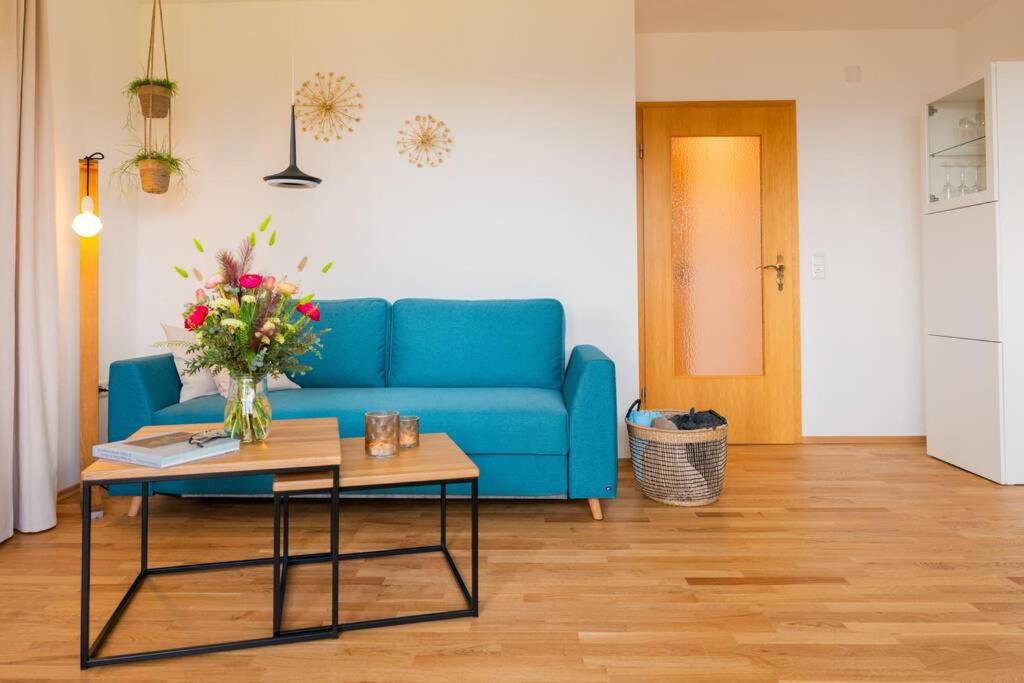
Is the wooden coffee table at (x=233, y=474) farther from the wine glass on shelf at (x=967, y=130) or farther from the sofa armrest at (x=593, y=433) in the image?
the wine glass on shelf at (x=967, y=130)

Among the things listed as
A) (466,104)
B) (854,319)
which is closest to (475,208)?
(466,104)

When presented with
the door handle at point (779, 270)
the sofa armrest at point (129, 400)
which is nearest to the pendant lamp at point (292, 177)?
the sofa armrest at point (129, 400)

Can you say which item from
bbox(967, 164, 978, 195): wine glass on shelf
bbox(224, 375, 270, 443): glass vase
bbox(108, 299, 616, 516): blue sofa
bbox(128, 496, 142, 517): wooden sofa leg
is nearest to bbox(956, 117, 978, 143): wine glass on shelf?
bbox(967, 164, 978, 195): wine glass on shelf

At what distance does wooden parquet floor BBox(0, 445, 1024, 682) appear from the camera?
156 centimetres

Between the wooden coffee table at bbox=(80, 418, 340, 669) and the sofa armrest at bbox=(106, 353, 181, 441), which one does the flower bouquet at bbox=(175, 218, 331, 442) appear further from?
the sofa armrest at bbox=(106, 353, 181, 441)

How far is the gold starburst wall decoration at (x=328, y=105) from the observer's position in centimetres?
366

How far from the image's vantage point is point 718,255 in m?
4.14

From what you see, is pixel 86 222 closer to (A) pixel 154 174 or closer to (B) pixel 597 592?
(A) pixel 154 174

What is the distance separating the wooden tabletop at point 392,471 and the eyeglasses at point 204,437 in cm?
20

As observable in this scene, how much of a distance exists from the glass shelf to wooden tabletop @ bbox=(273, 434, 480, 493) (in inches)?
121

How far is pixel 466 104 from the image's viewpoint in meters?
3.65

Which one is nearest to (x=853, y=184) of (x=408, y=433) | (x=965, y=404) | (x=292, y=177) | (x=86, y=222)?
(x=965, y=404)

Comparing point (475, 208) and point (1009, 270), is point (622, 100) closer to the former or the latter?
point (475, 208)

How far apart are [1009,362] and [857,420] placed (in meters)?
1.10
